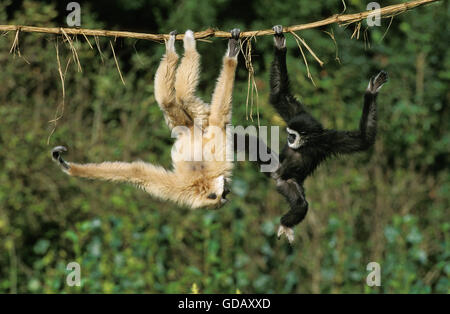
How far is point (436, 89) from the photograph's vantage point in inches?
436

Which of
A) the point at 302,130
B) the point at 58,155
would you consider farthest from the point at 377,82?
the point at 58,155

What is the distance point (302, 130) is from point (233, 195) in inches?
103

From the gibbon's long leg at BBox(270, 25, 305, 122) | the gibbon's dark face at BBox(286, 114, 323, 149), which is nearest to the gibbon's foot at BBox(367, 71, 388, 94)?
the gibbon's dark face at BBox(286, 114, 323, 149)

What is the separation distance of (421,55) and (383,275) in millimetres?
4782

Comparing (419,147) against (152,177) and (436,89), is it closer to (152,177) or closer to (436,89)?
(436,89)

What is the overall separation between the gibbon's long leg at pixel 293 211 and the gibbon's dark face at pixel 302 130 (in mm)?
458

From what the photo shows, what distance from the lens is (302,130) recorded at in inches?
254

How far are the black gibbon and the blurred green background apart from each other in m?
0.83

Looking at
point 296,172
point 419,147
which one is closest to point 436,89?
point 419,147

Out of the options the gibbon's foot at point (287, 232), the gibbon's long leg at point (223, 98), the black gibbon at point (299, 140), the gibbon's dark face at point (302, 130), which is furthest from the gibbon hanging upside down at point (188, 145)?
the gibbon's foot at point (287, 232)

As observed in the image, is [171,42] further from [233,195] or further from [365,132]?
[233,195]

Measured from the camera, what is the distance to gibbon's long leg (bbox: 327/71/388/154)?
5.92m

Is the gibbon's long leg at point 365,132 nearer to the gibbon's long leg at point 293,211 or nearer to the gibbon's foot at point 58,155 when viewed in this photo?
the gibbon's long leg at point 293,211

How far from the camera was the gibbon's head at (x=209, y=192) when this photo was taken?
213 inches
